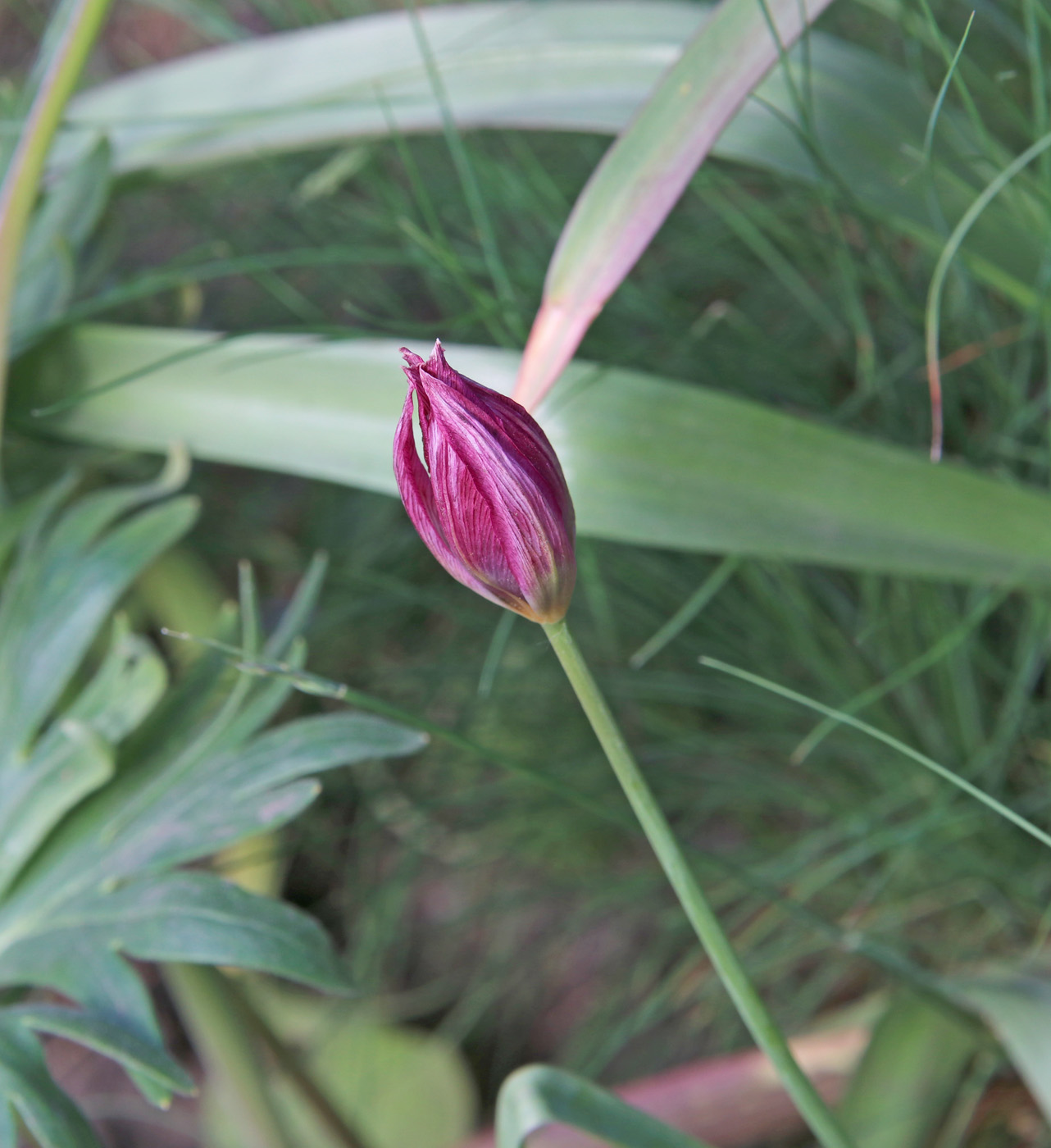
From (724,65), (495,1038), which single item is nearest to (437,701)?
(495,1038)

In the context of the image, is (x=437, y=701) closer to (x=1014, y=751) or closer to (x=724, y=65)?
(x=1014, y=751)

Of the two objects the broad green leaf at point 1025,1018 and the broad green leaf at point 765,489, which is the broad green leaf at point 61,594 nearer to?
the broad green leaf at point 765,489

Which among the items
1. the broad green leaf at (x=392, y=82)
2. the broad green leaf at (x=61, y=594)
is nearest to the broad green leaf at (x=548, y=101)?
the broad green leaf at (x=392, y=82)

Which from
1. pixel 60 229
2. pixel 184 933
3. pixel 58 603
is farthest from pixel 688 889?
pixel 60 229

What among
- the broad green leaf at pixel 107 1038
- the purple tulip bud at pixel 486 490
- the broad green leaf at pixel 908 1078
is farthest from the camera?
the broad green leaf at pixel 908 1078

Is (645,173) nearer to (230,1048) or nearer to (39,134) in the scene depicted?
(39,134)

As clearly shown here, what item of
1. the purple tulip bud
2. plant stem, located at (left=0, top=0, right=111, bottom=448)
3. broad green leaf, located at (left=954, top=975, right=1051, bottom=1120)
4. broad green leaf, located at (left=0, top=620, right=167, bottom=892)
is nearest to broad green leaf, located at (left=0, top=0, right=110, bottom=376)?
plant stem, located at (left=0, top=0, right=111, bottom=448)

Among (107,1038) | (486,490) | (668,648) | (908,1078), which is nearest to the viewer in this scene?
(486,490)
